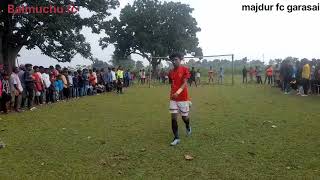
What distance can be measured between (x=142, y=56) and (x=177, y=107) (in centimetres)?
5161

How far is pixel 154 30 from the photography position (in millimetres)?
57812

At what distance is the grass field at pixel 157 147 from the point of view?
22.2ft

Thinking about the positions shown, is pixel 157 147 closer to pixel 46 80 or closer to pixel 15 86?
pixel 15 86

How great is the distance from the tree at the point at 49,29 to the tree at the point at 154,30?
26.3 metres

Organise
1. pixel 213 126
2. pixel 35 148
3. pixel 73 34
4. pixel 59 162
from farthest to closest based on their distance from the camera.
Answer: pixel 73 34 → pixel 213 126 → pixel 35 148 → pixel 59 162

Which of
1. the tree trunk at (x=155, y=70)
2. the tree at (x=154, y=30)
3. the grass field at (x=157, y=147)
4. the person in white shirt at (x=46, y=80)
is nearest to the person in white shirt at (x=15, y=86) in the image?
the grass field at (x=157, y=147)

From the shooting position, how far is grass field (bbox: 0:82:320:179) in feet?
22.2

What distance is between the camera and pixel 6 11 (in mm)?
25500

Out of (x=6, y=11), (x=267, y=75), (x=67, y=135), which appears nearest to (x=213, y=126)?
(x=67, y=135)

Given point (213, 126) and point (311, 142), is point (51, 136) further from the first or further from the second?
point (311, 142)

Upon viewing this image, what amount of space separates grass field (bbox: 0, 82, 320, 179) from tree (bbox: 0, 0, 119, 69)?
13.8 m

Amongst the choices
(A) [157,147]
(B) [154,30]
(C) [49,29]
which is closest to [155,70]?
(B) [154,30]

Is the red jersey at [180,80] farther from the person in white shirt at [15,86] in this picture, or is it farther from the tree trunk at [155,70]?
the tree trunk at [155,70]

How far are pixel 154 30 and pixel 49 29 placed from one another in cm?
3243
